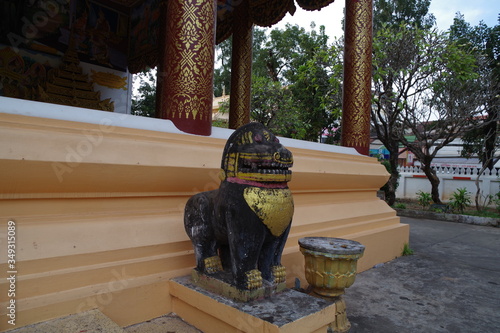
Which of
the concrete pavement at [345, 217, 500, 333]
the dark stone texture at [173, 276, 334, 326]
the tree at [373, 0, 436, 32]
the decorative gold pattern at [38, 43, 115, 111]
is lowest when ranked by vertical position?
the concrete pavement at [345, 217, 500, 333]

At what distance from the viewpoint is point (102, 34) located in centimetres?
677

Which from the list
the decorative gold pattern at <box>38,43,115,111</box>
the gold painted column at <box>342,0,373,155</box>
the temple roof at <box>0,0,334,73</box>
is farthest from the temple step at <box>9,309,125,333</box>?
the decorative gold pattern at <box>38,43,115,111</box>

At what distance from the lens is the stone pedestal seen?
4.98ft

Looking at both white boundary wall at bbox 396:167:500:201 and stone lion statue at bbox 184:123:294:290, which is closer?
stone lion statue at bbox 184:123:294:290

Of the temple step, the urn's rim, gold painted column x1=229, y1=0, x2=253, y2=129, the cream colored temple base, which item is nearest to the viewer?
the temple step

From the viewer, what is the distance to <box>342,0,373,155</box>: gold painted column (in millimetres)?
4242

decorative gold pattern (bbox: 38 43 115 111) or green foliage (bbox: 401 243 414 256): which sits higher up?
decorative gold pattern (bbox: 38 43 115 111)

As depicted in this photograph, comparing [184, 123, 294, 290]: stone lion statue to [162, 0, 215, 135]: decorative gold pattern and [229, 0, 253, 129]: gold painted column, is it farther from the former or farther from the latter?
[229, 0, 253, 129]: gold painted column

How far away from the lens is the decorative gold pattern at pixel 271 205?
1.65 meters

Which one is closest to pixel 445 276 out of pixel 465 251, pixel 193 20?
pixel 465 251

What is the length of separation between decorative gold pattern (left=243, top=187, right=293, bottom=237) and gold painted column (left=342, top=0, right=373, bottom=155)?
9.38 ft

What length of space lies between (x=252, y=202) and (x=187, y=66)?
1.27 meters

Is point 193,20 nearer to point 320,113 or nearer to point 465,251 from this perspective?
point 465,251

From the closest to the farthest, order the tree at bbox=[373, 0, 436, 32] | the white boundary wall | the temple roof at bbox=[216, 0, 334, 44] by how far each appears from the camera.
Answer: the temple roof at bbox=[216, 0, 334, 44]
the white boundary wall
the tree at bbox=[373, 0, 436, 32]
